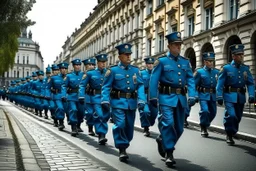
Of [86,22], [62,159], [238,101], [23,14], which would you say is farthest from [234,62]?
[86,22]

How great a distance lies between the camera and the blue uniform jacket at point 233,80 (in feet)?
27.1

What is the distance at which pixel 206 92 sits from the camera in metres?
9.78

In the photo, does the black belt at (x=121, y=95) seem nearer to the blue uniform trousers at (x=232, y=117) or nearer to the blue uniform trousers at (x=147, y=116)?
the blue uniform trousers at (x=232, y=117)

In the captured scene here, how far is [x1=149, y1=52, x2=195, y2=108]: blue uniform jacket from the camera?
6.18 meters

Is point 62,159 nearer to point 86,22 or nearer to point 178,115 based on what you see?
point 178,115

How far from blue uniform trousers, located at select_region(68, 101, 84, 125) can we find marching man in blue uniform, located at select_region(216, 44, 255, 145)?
4.09m

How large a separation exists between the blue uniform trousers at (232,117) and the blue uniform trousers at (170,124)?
2211mm

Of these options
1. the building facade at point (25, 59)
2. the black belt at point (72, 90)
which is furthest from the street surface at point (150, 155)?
the building facade at point (25, 59)

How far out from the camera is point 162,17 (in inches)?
1304

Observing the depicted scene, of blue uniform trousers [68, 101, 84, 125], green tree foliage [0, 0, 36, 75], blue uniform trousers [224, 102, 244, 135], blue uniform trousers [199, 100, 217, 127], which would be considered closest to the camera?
blue uniform trousers [224, 102, 244, 135]

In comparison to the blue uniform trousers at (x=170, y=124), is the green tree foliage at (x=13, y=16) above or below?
above

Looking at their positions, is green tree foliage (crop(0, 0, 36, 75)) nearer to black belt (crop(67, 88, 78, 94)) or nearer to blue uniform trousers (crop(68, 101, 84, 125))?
black belt (crop(67, 88, 78, 94))

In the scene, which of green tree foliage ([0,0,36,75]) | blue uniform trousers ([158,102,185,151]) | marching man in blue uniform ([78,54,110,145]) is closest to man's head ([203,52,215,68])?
marching man in blue uniform ([78,54,110,145])

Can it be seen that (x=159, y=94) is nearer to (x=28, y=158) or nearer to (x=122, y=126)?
(x=122, y=126)
